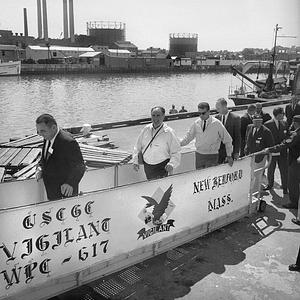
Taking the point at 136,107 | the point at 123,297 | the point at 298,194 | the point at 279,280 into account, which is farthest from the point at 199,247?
the point at 136,107

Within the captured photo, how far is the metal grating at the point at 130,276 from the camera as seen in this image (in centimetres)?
427

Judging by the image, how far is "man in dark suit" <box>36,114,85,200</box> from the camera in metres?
4.15

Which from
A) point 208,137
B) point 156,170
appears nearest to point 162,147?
point 156,170

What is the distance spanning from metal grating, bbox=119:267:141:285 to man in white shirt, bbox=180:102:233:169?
2343 mm

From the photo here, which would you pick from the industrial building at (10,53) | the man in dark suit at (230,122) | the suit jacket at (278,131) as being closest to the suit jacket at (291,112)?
the suit jacket at (278,131)

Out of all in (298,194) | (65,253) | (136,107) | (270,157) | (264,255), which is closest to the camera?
(65,253)

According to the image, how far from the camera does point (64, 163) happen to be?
420cm

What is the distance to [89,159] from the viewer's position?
8.33 m

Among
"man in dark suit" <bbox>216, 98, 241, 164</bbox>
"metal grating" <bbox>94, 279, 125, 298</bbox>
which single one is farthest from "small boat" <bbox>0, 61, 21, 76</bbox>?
"metal grating" <bbox>94, 279, 125, 298</bbox>

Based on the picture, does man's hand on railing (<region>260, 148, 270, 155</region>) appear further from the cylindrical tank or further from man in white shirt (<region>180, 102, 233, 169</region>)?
the cylindrical tank

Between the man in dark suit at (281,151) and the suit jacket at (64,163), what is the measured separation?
4.54m

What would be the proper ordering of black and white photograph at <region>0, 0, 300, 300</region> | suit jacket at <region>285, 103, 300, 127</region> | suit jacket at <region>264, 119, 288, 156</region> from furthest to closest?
suit jacket at <region>285, 103, 300, 127</region>, suit jacket at <region>264, 119, 288, 156</region>, black and white photograph at <region>0, 0, 300, 300</region>

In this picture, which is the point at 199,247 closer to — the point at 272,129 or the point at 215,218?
the point at 215,218

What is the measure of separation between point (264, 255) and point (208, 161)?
175cm
